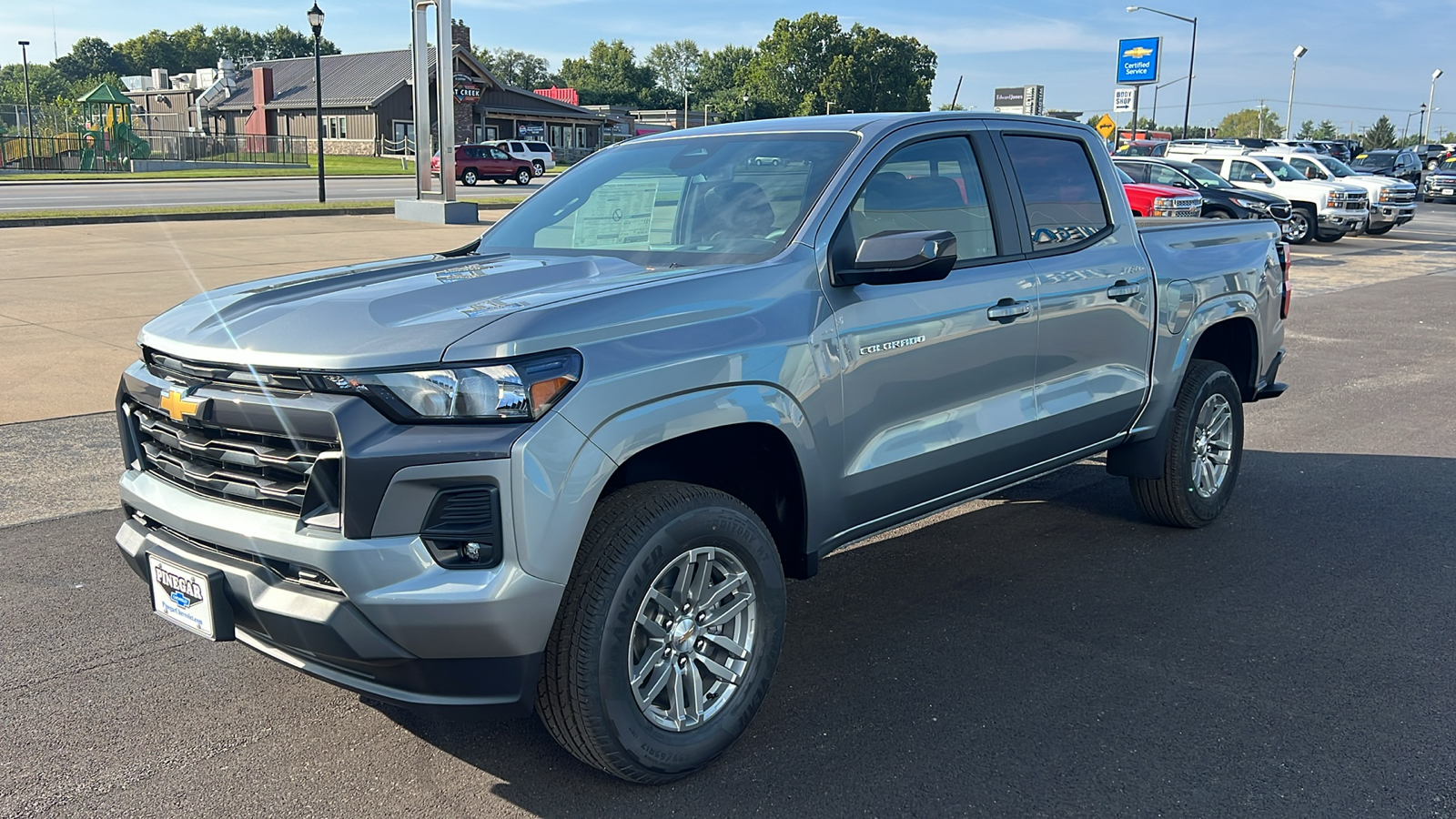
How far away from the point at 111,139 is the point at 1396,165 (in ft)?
181

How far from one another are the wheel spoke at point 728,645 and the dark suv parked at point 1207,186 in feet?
70.2

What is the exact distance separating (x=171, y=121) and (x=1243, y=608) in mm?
98151

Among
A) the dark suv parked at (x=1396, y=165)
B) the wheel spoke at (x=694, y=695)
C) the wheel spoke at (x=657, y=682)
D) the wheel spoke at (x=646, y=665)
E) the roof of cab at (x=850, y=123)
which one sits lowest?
the wheel spoke at (x=694, y=695)

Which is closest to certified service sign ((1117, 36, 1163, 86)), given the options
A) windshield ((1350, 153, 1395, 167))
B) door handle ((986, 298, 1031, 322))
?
windshield ((1350, 153, 1395, 167))

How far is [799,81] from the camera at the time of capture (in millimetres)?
113938

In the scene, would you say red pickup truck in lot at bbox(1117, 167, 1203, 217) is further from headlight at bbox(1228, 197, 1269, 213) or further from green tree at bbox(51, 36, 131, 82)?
green tree at bbox(51, 36, 131, 82)

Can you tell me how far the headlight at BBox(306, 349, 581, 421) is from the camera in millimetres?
2852

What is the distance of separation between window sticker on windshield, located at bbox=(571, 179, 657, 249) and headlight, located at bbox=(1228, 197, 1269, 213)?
70.5 feet

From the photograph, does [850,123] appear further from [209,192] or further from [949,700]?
[209,192]

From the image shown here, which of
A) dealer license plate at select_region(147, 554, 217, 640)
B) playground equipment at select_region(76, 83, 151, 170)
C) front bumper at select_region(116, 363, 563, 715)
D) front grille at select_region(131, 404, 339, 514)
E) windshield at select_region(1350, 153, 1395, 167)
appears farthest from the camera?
playground equipment at select_region(76, 83, 151, 170)

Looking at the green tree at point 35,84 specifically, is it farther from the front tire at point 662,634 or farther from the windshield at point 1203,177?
the front tire at point 662,634

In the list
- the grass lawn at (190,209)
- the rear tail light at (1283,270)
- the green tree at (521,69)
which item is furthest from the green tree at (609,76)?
the rear tail light at (1283,270)

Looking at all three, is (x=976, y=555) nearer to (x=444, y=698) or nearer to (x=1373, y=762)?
(x=1373, y=762)

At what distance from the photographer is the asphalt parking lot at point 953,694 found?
3250 mm
